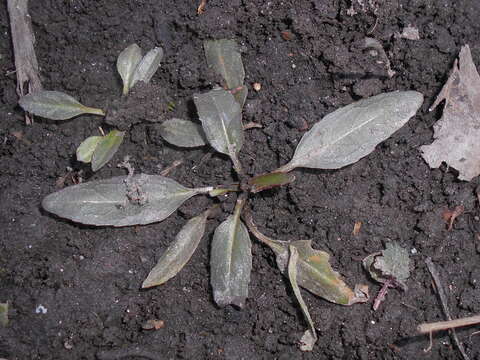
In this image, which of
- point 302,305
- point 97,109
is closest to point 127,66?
point 97,109

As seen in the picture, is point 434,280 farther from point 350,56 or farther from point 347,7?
point 347,7

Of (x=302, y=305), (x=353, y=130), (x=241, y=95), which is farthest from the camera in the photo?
(x=241, y=95)

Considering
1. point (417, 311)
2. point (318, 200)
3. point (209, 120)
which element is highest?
point (209, 120)

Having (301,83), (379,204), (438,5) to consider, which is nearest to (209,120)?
(301,83)

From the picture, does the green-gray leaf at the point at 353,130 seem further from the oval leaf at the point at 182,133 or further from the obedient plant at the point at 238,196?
the oval leaf at the point at 182,133

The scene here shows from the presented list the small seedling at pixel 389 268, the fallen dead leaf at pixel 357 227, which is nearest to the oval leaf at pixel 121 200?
the fallen dead leaf at pixel 357 227

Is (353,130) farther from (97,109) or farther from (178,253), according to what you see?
(97,109)
